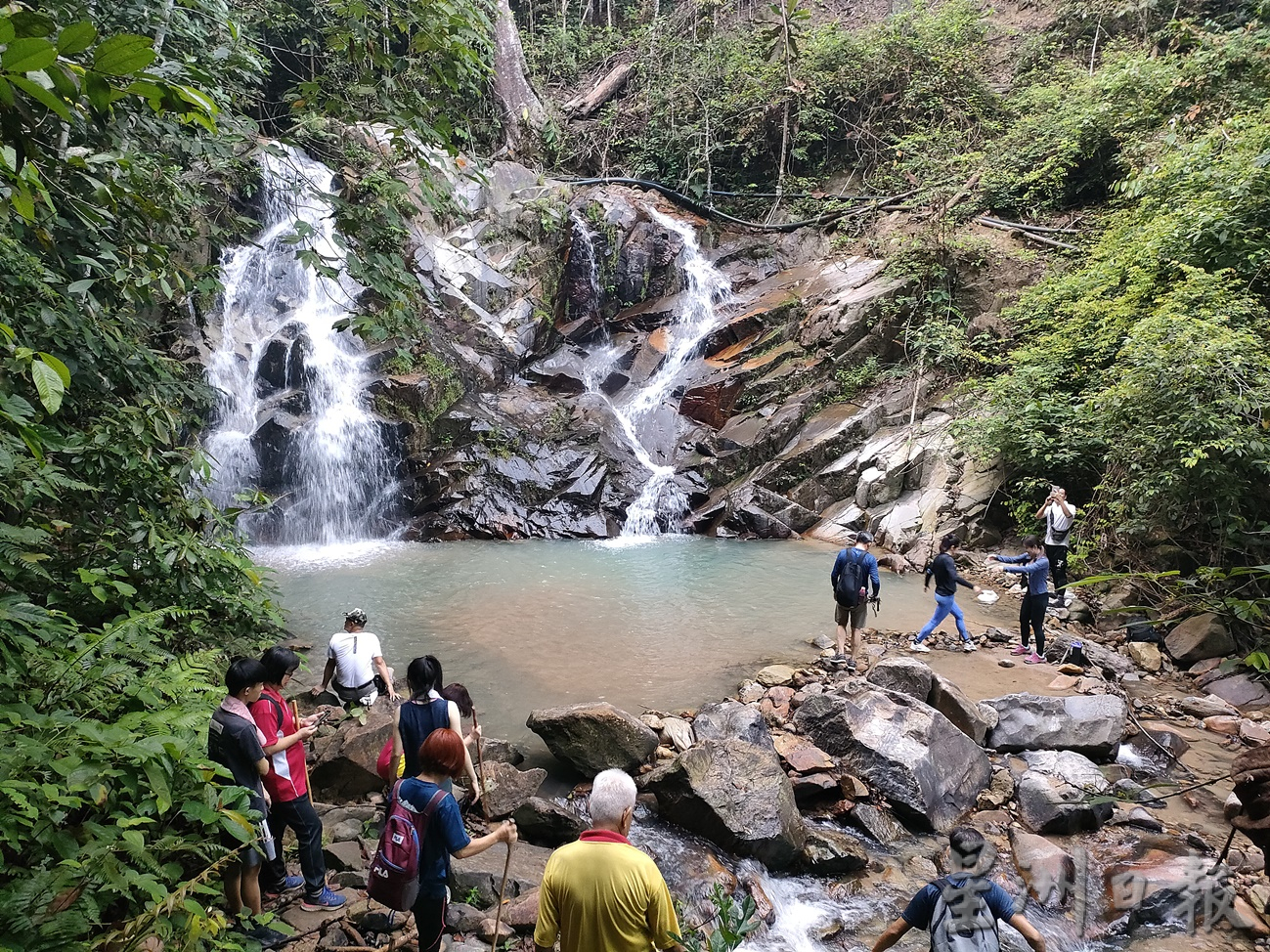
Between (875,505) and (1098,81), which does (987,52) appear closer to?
(1098,81)

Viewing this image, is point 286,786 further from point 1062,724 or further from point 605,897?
point 1062,724

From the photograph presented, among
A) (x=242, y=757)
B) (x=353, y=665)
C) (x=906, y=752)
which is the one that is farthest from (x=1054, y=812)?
(x=353, y=665)

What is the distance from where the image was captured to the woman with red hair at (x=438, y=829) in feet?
10.3

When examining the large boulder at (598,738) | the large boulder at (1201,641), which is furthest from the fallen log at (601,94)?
the large boulder at (598,738)

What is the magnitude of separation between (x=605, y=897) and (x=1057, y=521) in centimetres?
874

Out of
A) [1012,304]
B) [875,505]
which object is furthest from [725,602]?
[1012,304]

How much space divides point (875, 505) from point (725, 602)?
561 cm

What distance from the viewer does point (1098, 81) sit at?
15531 millimetres

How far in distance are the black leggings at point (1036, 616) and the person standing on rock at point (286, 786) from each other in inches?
314

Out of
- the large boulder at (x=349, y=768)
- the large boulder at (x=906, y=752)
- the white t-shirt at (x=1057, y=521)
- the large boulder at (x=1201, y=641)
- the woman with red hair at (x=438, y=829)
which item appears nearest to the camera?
the woman with red hair at (x=438, y=829)

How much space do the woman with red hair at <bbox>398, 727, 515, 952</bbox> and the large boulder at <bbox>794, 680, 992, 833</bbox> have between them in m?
3.64

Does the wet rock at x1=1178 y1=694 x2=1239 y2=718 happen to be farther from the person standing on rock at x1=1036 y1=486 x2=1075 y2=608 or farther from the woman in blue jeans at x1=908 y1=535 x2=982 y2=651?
the woman in blue jeans at x1=908 y1=535 x2=982 y2=651

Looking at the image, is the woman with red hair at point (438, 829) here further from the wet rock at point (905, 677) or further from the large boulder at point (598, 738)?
the wet rock at point (905, 677)

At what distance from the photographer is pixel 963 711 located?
6375 millimetres
